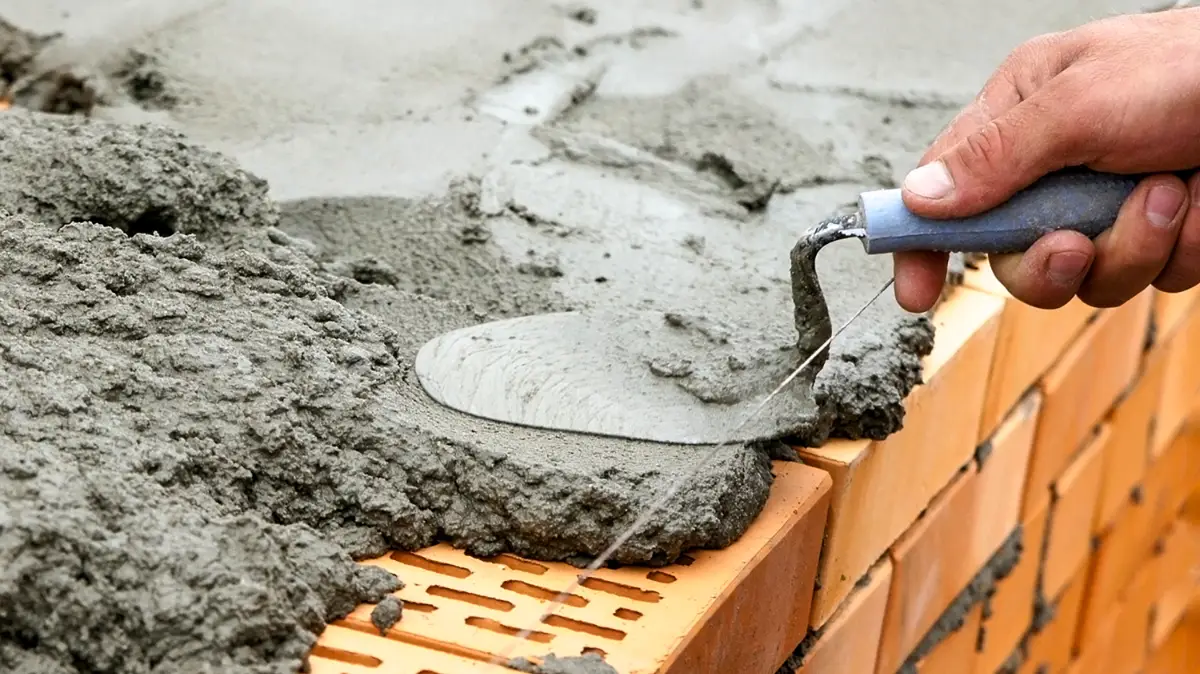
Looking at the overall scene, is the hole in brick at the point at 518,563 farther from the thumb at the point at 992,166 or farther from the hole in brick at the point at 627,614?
the thumb at the point at 992,166

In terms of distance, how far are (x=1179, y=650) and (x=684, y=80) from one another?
223 centimetres

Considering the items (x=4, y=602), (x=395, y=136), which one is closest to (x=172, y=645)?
(x=4, y=602)

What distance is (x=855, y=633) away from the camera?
1.41 m

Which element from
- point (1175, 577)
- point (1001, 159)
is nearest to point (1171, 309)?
point (1175, 577)

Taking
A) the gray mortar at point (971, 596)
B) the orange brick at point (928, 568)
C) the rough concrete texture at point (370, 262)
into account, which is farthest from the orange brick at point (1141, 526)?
the rough concrete texture at point (370, 262)

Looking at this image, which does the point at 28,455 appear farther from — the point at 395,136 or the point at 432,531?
the point at 395,136

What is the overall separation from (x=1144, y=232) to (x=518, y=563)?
610 mm

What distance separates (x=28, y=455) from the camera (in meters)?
0.83

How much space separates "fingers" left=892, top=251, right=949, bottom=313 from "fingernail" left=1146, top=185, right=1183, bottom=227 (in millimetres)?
186

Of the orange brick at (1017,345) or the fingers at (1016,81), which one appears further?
the orange brick at (1017,345)

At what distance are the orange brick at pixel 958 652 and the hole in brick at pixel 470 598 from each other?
3.10ft

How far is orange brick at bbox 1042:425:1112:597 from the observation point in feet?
6.88

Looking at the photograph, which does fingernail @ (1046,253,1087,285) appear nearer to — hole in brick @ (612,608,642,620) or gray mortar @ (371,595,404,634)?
hole in brick @ (612,608,642,620)

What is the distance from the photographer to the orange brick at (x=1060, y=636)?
226cm
